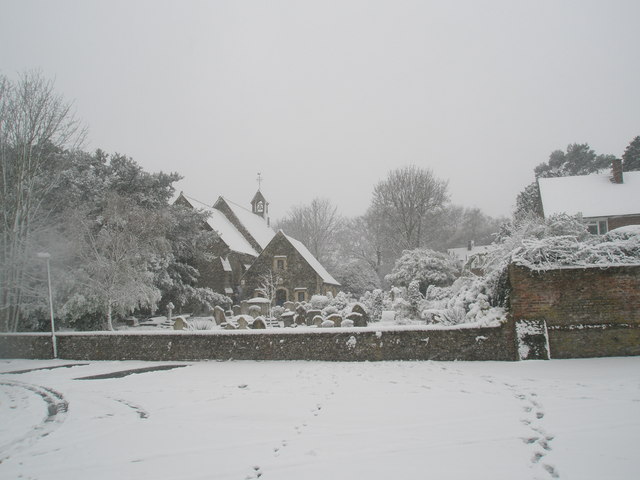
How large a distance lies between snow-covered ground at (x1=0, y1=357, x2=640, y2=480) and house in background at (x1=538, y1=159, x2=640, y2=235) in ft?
62.7

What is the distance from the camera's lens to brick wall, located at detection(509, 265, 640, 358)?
31.8 feet

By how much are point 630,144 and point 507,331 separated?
41573 mm

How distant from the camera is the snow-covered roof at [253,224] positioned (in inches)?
1566

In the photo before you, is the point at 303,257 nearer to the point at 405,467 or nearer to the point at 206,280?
the point at 206,280

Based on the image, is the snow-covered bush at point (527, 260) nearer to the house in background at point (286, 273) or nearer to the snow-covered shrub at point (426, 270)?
the snow-covered shrub at point (426, 270)

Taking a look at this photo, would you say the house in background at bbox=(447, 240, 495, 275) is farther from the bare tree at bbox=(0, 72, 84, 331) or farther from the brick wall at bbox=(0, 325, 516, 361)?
the bare tree at bbox=(0, 72, 84, 331)

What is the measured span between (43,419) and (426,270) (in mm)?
21515

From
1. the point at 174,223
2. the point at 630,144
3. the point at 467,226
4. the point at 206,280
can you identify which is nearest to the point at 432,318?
the point at 174,223

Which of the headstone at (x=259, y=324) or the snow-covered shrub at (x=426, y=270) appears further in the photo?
the snow-covered shrub at (x=426, y=270)

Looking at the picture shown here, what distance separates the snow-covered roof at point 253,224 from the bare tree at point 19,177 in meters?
21.9

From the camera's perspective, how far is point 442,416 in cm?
578

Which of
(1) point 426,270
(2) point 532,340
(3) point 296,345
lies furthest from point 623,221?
(3) point 296,345

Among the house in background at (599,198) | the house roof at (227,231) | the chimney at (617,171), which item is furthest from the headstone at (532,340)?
the house roof at (227,231)

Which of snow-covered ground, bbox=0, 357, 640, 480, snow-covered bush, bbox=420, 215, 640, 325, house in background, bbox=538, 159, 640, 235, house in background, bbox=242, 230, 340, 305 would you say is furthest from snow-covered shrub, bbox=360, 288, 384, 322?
snow-covered ground, bbox=0, 357, 640, 480
